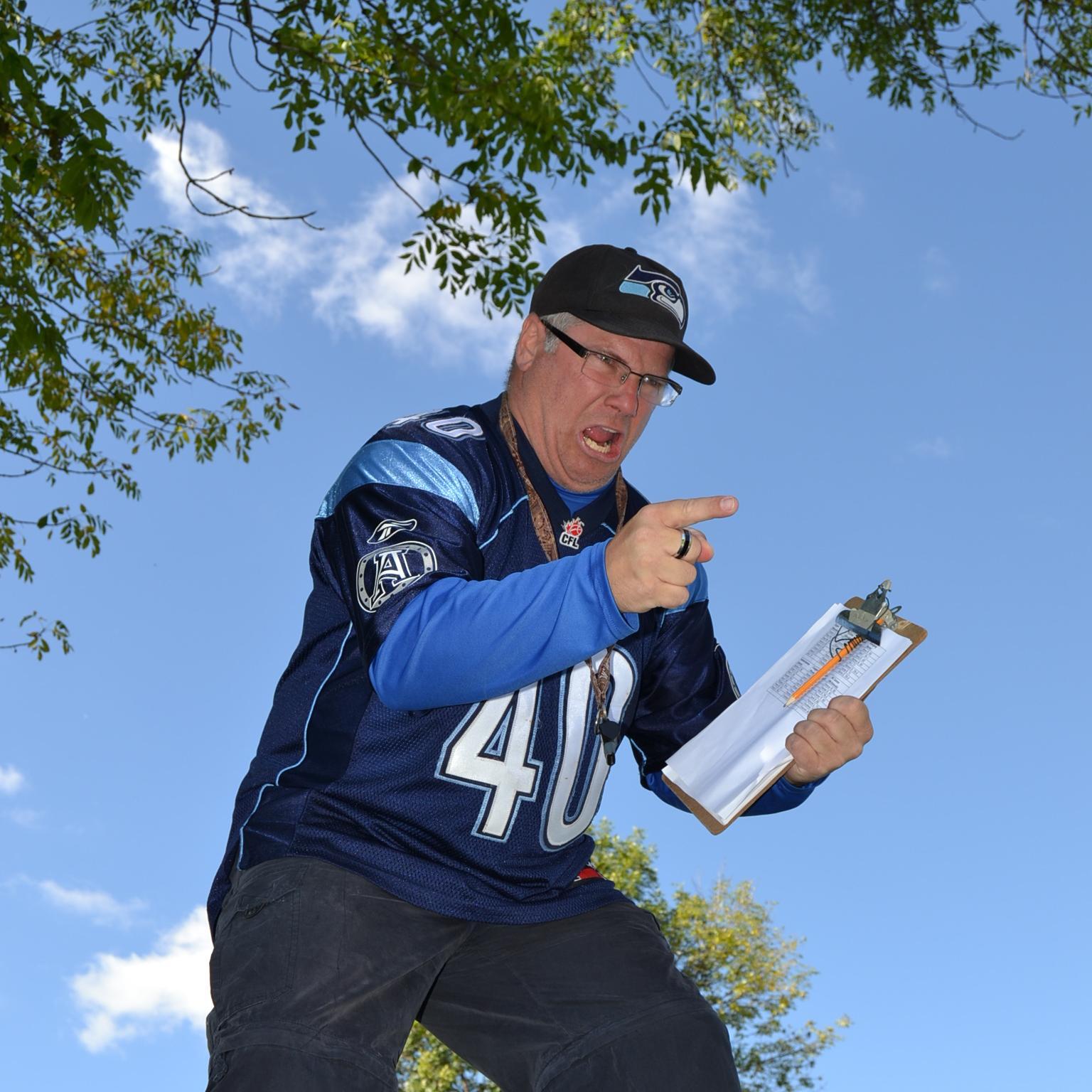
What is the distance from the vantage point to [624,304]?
3.57m

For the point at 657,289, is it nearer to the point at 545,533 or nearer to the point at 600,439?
the point at 600,439

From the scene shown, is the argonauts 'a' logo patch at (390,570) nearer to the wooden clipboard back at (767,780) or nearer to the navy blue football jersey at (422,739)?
the navy blue football jersey at (422,739)

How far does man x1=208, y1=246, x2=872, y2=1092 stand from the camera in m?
2.52

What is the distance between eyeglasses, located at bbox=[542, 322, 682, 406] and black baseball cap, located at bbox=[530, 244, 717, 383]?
0.26 feet

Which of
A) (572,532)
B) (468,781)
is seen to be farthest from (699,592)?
(468,781)

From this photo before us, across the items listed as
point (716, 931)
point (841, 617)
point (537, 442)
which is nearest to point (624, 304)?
point (537, 442)

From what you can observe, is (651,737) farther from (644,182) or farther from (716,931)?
(716,931)

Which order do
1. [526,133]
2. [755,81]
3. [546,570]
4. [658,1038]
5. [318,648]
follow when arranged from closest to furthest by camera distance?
[546,570] < [658,1038] < [318,648] < [526,133] < [755,81]

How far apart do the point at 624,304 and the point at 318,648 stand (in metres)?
1.36

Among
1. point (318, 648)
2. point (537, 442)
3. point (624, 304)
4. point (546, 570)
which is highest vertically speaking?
point (624, 304)

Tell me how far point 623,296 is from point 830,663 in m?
1.24

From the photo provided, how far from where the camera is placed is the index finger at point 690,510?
7.86ft

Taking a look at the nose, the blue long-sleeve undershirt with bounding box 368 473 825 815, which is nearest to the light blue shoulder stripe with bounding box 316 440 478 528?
the blue long-sleeve undershirt with bounding box 368 473 825 815

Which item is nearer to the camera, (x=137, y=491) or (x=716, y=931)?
(x=137, y=491)
